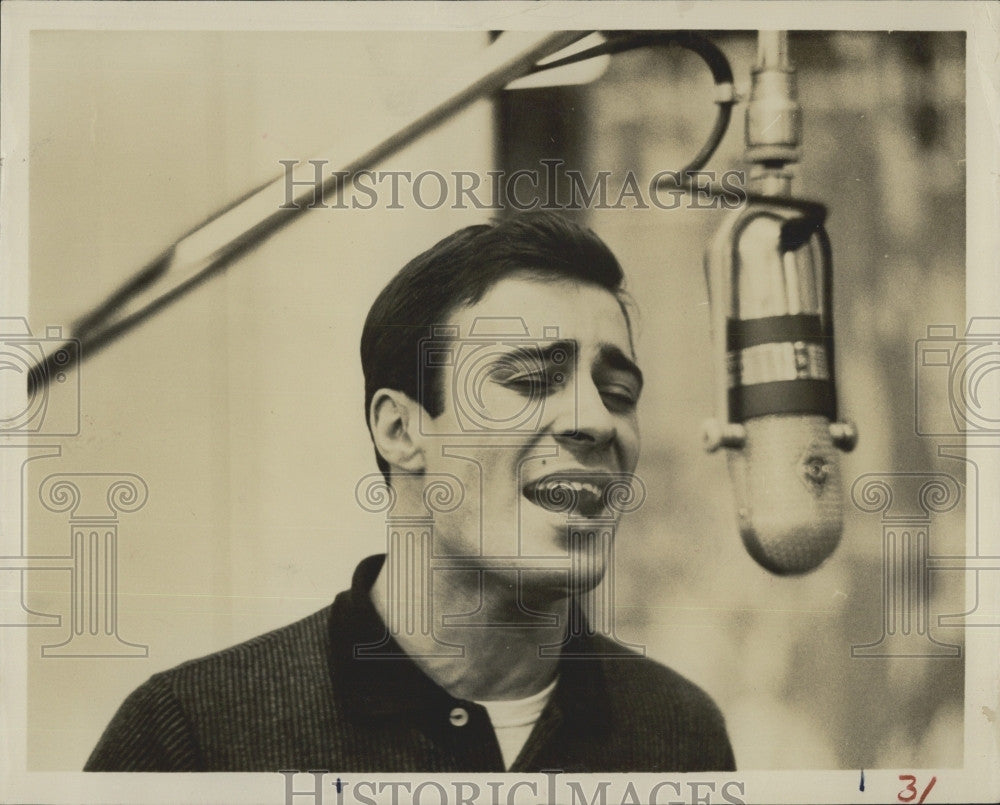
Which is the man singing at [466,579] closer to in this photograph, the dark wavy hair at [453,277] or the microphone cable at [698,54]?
the dark wavy hair at [453,277]

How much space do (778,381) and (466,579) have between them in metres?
0.74

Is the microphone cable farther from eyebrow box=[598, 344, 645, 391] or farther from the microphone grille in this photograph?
the microphone grille

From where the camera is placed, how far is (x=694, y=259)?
234 cm

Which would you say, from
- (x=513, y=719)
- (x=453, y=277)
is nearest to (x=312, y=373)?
(x=453, y=277)

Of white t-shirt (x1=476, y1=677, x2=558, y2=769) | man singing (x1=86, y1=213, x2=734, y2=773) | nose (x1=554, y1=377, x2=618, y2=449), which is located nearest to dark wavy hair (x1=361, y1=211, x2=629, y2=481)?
man singing (x1=86, y1=213, x2=734, y2=773)

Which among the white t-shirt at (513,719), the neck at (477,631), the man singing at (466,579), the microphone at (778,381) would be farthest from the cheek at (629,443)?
the white t-shirt at (513,719)

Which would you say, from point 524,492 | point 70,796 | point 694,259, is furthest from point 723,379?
point 70,796

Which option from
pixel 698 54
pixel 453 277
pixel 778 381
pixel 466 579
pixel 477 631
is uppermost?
pixel 698 54

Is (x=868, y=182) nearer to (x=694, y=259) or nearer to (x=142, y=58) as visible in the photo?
(x=694, y=259)

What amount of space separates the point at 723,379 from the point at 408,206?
726 millimetres

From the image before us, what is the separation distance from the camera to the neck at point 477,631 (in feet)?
7.50

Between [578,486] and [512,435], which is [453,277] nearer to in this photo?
[512,435]

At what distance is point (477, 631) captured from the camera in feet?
7.51

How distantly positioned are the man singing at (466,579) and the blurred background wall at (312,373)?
0.21 ft
